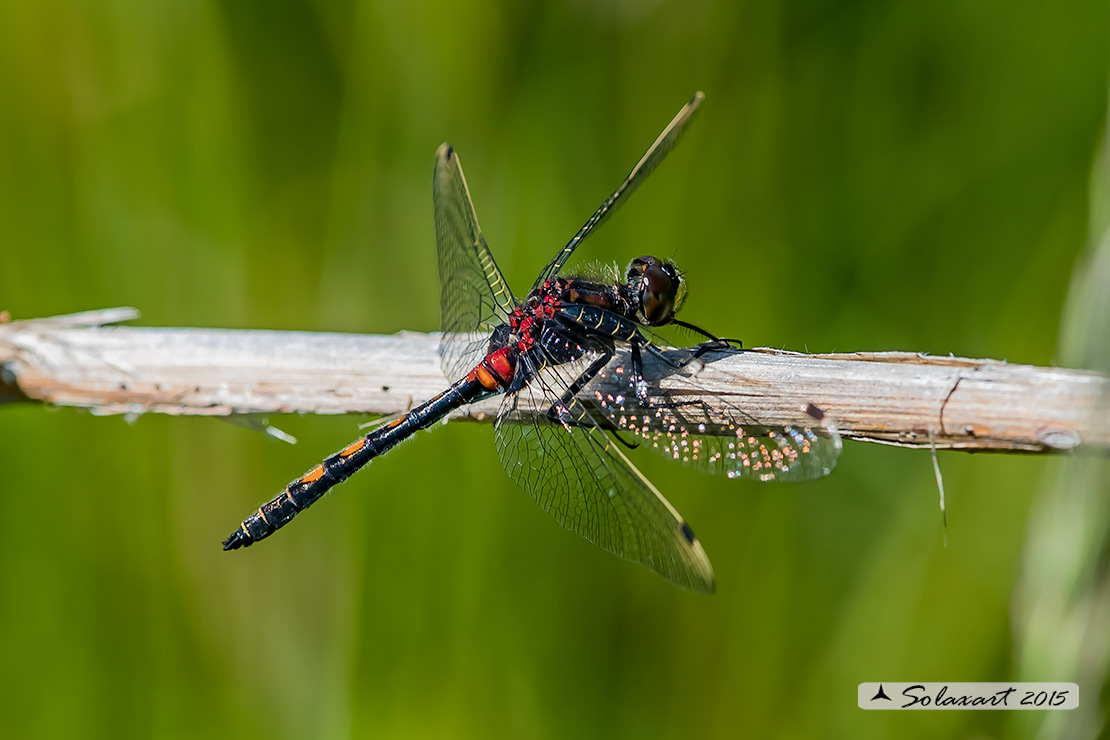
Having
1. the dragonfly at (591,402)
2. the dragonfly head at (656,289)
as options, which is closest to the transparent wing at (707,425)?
the dragonfly at (591,402)

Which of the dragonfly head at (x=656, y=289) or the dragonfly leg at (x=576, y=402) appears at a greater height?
the dragonfly head at (x=656, y=289)

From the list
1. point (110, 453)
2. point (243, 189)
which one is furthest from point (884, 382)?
point (110, 453)

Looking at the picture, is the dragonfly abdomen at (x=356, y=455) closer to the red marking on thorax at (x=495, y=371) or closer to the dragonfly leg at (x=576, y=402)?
the red marking on thorax at (x=495, y=371)

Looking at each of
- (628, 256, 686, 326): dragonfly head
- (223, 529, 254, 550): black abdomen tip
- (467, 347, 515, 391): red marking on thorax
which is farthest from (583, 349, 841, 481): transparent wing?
(223, 529, 254, 550): black abdomen tip

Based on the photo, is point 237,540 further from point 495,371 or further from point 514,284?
point 514,284

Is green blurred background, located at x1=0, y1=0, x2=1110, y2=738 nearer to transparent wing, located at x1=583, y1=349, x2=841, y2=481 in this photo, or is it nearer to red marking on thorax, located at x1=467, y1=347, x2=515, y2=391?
red marking on thorax, located at x1=467, y1=347, x2=515, y2=391

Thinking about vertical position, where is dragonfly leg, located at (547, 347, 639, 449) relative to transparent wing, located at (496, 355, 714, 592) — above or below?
above
